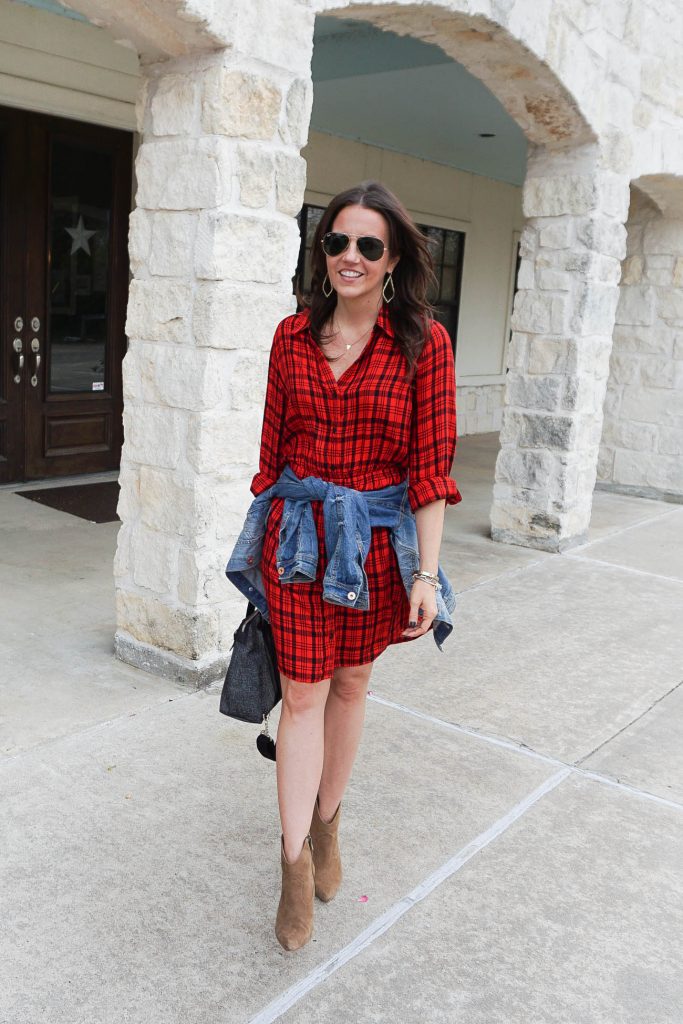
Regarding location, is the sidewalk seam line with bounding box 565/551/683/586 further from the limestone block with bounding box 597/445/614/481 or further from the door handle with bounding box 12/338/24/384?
the door handle with bounding box 12/338/24/384

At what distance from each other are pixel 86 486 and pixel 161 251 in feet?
11.9

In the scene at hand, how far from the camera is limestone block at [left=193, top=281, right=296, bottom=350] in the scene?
329cm

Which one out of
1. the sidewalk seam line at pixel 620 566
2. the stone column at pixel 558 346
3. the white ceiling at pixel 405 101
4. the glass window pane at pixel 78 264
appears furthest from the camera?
the glass window pane at pixel 78 264

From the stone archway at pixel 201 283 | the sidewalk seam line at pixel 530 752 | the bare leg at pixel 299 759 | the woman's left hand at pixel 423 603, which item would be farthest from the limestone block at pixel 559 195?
the bare leg at pixel 299 759

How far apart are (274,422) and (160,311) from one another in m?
1.34

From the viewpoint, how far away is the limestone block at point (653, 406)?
7.72 meters

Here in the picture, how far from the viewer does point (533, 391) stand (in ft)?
19.4

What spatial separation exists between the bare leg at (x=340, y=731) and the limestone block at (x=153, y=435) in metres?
1.44

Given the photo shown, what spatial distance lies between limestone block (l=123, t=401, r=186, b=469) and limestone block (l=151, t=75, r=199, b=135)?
97 centimetres

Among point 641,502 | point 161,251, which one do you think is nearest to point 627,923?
point 161,251

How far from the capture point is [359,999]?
2037mm

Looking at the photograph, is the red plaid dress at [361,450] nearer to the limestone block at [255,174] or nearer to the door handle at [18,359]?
the limestone block at [255,174]

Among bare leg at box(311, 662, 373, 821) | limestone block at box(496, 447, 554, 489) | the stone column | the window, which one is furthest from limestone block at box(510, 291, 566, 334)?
the window

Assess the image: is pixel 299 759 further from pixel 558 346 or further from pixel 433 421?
pixel 558 346
